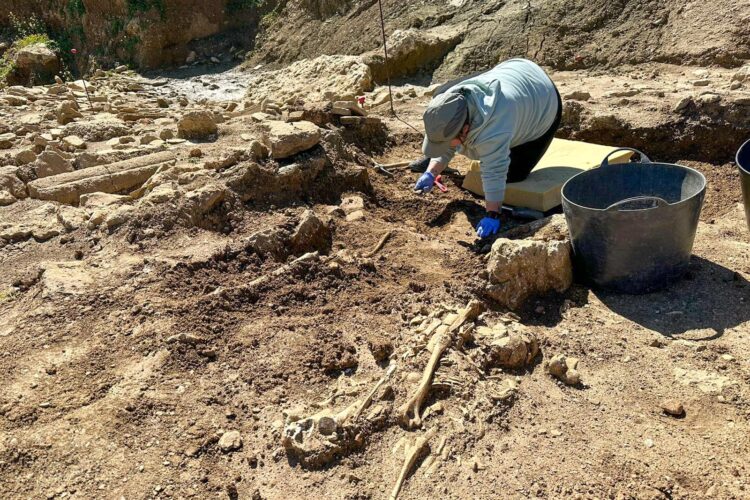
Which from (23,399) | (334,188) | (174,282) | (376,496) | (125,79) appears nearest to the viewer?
(376,496)

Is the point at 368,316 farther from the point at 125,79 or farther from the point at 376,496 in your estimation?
the point at 125,79

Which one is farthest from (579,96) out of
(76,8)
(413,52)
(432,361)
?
(76,8)

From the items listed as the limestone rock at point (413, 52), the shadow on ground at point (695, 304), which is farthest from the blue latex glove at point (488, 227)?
the limestone rock at point (413, 52)

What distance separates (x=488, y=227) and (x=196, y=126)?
3.34m

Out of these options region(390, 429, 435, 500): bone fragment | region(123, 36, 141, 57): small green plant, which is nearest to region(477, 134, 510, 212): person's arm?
region(390, 429, 435, 500): bone fragment

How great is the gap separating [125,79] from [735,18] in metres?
11.0

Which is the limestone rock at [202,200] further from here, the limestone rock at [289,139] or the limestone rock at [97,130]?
the limestone rock at [97,130]

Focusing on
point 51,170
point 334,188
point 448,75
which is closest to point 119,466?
point 334,188

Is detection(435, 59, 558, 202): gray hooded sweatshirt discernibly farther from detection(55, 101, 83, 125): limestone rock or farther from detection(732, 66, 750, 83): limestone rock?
detection(55, 101, 83, 125): limestone rock

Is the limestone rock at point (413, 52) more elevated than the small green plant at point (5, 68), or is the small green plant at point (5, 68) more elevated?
the limestone rock at point (413, 52)

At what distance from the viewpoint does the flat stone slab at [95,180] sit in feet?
17.0

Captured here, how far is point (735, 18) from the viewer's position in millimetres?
7016

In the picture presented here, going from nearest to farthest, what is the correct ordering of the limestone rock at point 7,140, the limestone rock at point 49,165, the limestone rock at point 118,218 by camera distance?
the limestone rock at point 118,218
the limestone rock at point 49,165
the limestone rock at point 7,140

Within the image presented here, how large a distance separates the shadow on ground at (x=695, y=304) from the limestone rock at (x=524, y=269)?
306 mm
